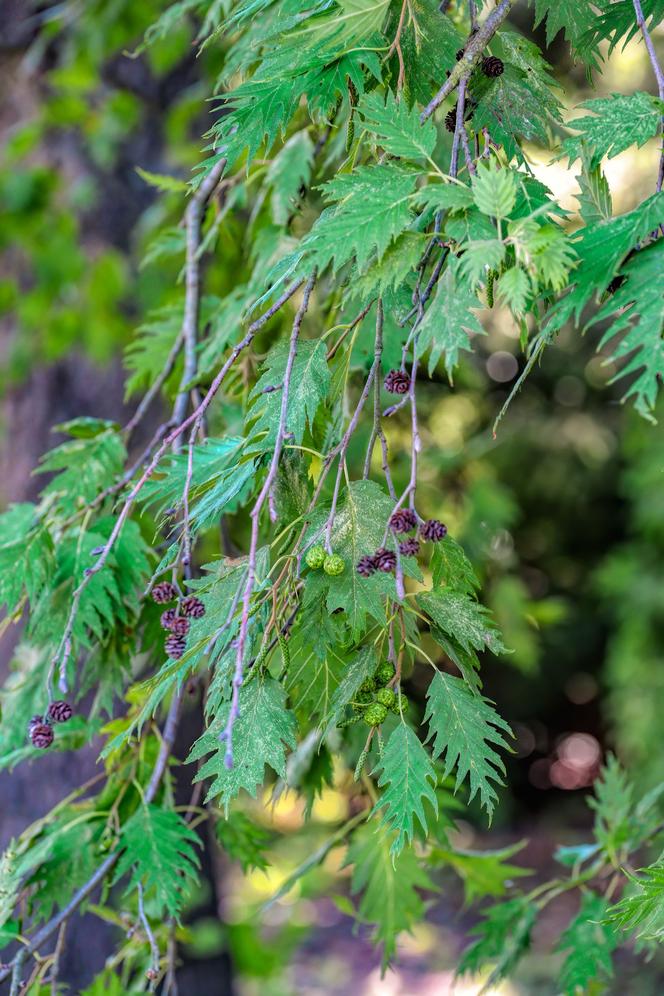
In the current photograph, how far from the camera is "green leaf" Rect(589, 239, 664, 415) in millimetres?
661

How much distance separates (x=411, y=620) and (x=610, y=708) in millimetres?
4993

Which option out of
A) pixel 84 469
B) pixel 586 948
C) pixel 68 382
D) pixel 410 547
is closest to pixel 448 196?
pixel 410 547

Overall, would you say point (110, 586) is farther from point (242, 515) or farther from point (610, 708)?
point (610, 708)

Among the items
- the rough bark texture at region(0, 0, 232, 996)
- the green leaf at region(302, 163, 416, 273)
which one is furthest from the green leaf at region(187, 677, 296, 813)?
the rough bark texture at region(0, 0, 232, 996)

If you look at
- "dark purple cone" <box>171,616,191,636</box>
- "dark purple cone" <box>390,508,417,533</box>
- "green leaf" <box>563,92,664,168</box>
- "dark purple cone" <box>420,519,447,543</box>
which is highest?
"green leaf" <box>563,92,664,168</box>

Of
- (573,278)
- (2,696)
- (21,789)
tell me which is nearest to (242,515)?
(2,696)

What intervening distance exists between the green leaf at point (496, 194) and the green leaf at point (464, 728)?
0.37m

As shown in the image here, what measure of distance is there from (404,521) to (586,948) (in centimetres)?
83

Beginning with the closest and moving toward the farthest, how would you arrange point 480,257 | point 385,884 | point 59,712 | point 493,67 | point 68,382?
point 480,257, point 493,67, point 59,712, point 385,884, point 68,382

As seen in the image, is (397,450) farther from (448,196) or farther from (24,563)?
(448,196)

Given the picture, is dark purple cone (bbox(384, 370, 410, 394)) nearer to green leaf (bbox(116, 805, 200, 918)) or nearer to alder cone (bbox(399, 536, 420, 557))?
alder cone (bbox(399, 536, 420, 557))

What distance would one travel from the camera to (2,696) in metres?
1.34

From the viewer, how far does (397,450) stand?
202 cm

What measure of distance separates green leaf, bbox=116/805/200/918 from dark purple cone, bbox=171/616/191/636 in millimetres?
377
